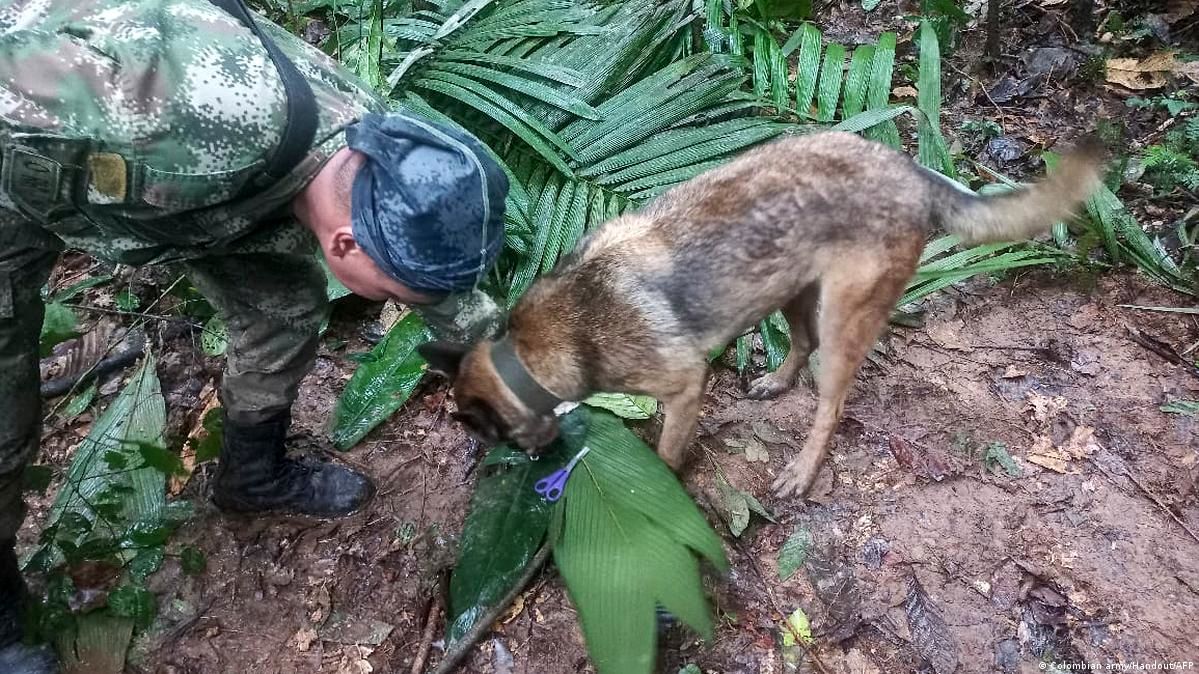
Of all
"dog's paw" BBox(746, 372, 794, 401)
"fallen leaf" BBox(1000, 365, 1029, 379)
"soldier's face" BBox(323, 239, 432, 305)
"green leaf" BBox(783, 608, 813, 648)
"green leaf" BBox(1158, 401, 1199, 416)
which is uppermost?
"soldier's face" BBox(323, 239, 432, 305)

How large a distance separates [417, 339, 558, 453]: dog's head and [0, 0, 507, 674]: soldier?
13.6 inches

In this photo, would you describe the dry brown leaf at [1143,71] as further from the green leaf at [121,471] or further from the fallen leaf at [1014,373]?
the green leaf at [121,471]

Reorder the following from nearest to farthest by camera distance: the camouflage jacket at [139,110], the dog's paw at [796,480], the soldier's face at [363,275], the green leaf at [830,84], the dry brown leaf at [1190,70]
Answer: the camouflage jacket at [139,110], the soldier's face at [363,275], the dog's paw at [796,480], the green leaf at [830,84], the dry brown leaf at [1190,70]

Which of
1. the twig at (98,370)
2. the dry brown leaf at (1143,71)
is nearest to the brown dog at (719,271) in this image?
the twig at (98,370)

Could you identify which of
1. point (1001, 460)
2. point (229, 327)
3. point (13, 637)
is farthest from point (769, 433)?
point (13, 637)

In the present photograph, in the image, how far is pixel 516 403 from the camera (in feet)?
9.23

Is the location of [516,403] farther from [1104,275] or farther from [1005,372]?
[1104,275]

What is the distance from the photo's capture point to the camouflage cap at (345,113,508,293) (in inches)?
75.5

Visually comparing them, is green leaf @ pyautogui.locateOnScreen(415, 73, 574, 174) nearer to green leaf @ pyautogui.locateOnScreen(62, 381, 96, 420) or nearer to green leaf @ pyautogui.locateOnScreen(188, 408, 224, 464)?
green leaf @ pyautogui.locateOnScreen(188, 408, 224, 464)

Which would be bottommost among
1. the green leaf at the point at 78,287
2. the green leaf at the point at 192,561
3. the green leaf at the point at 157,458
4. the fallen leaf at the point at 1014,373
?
the fallen leaf at the point at 1014,373

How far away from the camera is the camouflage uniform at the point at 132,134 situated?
178cm

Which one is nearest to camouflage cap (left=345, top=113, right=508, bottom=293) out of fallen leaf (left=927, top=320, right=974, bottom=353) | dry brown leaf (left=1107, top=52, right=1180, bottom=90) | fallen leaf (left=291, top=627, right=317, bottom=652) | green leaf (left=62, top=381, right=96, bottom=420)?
fallen leaf (left=291, top=627, right=317, bottom=652)

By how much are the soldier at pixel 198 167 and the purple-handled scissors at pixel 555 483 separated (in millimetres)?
833

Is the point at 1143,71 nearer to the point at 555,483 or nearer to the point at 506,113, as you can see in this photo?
the point at 506,113
